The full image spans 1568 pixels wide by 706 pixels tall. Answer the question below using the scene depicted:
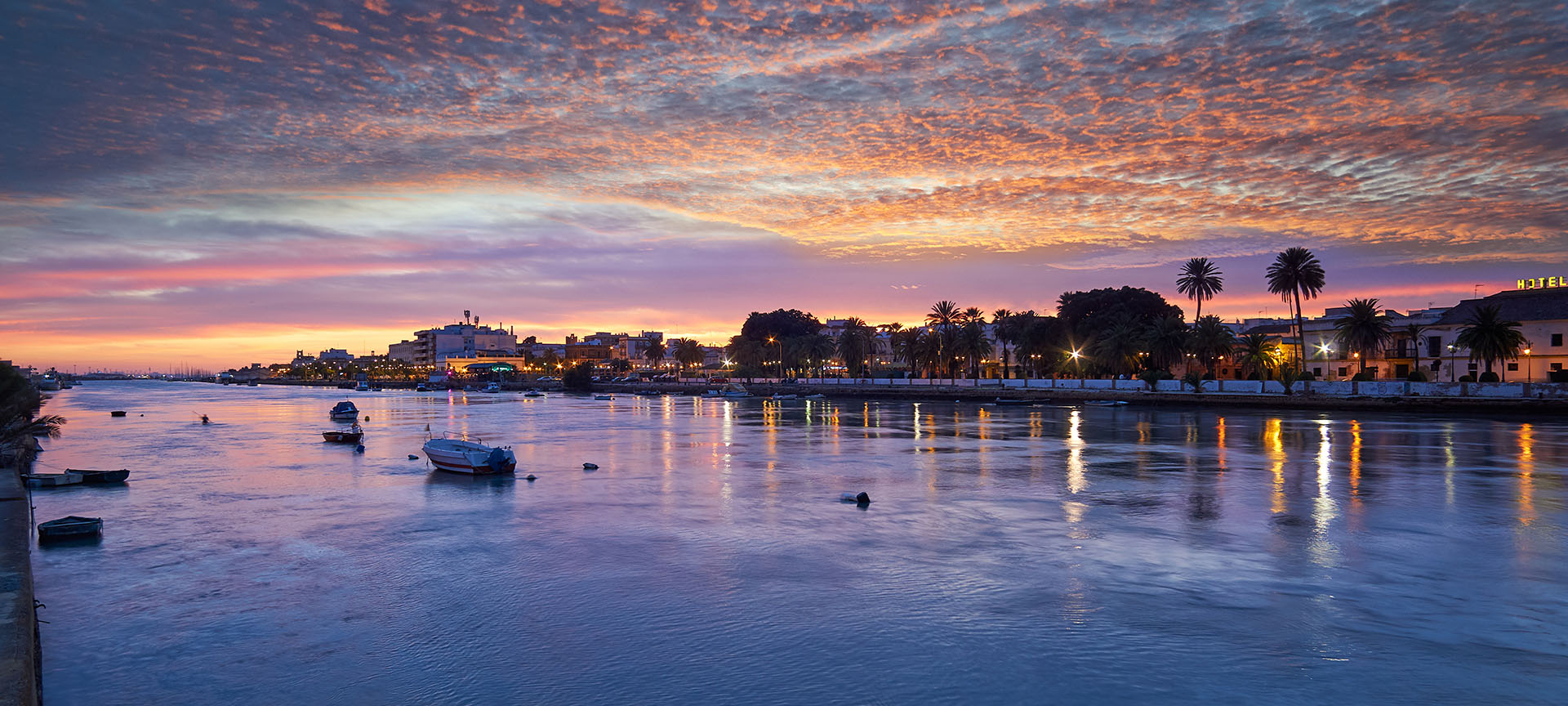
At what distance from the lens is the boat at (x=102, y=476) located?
1500 inches

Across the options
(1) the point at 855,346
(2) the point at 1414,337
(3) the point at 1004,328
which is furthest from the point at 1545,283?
(1) the point at 855,346

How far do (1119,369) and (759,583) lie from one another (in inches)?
3653

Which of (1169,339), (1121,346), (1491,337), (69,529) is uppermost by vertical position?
(1169,339)

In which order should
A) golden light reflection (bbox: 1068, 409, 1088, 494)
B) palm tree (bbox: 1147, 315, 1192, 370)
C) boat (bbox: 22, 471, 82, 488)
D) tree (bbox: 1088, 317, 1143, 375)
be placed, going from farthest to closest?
tree (bbox: 1088, 317, 1143, 375)
palm tree (bbox: 1147, 315, 1192, 370)
boat (bbox: 22, 471, 82, 488)
golden light reflection (bbox: 1068, 409, 1088, 494)

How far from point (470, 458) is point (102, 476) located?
51.2 ft

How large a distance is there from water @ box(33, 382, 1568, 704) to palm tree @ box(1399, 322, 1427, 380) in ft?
169

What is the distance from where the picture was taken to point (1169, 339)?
98.1 meters

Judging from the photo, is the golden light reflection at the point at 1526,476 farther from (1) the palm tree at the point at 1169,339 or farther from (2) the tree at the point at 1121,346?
(2) the tree at the point at 1121,346

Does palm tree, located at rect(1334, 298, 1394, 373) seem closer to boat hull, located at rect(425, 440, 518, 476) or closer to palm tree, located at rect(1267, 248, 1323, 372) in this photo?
palm tree, located at rect(1267, 248, 1323, 372)

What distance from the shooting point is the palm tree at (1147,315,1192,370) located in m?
97.8

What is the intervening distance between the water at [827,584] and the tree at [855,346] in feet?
356

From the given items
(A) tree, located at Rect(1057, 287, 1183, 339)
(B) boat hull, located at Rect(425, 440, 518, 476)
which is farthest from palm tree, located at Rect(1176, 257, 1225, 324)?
(B) boat hull, located at Rect(425, 440, 518, 476)

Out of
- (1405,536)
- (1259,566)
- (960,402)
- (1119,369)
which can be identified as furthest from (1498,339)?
(1259,566)

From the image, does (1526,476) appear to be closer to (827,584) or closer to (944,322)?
(827,584)
